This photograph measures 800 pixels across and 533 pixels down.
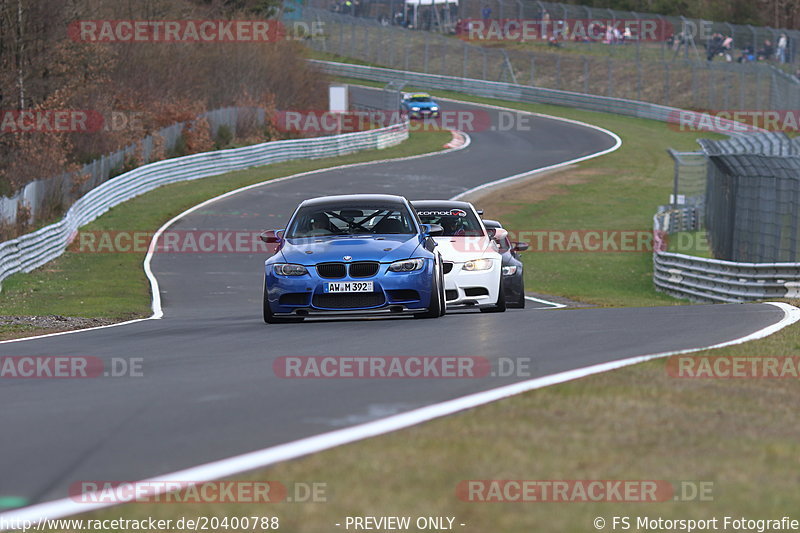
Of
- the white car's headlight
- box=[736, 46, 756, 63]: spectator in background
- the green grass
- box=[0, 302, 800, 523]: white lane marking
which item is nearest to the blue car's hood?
the white car's headlight

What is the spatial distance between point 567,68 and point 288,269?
6805cm

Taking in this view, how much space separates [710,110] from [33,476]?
6507cm

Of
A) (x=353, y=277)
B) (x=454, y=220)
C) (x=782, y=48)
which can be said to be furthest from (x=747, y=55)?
(x=353, y=277)

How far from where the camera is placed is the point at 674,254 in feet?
Result: 85.0

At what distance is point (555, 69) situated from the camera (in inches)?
3100

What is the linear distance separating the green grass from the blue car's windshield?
162 inches

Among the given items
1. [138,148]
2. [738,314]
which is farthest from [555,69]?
[738,314]

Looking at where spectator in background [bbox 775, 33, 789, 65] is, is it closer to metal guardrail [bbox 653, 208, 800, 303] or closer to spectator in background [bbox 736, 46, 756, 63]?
spectator in background [bbox 736, 46, 756, 63]

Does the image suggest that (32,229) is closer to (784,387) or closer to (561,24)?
(784,387)

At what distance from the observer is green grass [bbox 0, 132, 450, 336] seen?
70.1 feet

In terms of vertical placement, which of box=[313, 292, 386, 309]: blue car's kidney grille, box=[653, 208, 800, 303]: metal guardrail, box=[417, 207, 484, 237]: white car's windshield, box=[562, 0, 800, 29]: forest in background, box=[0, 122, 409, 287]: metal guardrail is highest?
box=[562, 0, 800, 29]: forest in background

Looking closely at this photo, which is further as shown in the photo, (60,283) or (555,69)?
(555,69)

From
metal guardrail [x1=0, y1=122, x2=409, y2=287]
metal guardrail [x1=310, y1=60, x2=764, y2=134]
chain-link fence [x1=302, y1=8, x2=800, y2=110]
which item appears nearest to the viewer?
metal guardrail [x1=0, y1=122, x2=409, y2=287]

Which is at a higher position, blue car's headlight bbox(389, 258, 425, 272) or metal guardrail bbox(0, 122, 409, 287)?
blue car's headlight bbox(389, 258, 425, 272)
